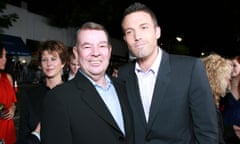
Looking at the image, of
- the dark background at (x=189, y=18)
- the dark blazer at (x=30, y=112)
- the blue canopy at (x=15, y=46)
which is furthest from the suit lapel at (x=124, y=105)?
the blue canopy at (x=15, y=46)

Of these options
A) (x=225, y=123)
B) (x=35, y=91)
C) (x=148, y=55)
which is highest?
(x=148, y=55)

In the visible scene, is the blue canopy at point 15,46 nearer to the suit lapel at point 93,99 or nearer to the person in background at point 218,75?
the person in background at point 218,75

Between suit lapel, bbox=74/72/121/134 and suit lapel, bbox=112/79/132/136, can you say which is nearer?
suit lapel, bbox=74/72/121/134

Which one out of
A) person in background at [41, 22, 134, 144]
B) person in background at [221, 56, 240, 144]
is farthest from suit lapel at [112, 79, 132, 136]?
person in background at [221, 56, 240, 144]

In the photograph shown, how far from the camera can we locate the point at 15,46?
23703mm

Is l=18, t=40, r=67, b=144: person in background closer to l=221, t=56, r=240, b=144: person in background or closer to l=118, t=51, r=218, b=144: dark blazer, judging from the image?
l=118, t=51, r=218, b=144: dark blazer

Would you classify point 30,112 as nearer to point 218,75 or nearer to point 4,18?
point 218,75

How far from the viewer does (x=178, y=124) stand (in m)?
2.51

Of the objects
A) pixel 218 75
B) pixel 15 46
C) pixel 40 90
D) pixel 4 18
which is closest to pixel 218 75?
pixel 218 75

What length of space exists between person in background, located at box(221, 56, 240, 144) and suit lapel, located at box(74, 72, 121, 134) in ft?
7.21

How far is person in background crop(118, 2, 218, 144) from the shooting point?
2496mm

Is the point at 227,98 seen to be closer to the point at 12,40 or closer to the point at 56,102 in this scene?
the point at 56,102

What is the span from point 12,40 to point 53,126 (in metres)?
23.2

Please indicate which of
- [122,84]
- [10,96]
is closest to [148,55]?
[122,84]
